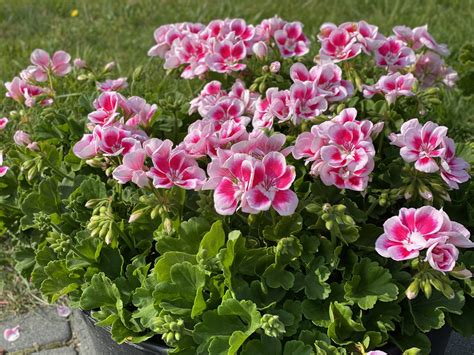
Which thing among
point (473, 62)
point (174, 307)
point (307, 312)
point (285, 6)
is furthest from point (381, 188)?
point (285, 6)

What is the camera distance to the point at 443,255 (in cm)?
151

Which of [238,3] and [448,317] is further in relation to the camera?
[238,3]

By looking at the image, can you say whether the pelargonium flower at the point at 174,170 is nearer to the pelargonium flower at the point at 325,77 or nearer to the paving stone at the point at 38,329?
the pelargonium flower at the point at 325,77

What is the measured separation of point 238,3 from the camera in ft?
15.8

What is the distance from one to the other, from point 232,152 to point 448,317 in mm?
679

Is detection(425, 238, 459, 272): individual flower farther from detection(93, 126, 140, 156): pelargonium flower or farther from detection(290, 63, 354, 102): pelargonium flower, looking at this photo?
detection(93, 126, 140, 156): pelargonium flower

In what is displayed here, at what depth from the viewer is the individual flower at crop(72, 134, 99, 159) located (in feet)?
5.71

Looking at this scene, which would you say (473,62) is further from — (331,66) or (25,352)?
(25,352)

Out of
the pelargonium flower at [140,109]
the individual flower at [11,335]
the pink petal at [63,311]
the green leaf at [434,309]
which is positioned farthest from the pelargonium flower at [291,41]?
the individual flower at [11,335]

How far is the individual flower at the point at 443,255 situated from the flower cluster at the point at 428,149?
0.62ft

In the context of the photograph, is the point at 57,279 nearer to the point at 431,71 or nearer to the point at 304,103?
the point at 304,103

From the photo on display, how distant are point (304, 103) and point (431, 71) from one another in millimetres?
675

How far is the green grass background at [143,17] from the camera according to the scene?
4266 millimetres

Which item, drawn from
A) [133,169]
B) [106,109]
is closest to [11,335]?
[106,109]
